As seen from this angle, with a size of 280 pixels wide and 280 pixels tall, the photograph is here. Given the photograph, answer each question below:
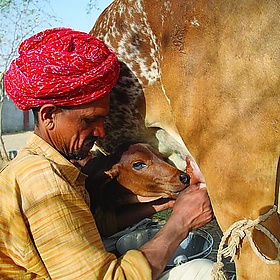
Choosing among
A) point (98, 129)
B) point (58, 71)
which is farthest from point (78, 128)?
point (58, 71)

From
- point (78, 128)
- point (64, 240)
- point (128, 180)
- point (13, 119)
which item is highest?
point (78, 128)

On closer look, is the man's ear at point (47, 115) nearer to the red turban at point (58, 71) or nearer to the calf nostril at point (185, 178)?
the red turban at point (58, 71)

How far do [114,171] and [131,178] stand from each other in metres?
0.12

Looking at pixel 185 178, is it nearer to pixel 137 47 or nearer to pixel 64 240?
pixel 137 47

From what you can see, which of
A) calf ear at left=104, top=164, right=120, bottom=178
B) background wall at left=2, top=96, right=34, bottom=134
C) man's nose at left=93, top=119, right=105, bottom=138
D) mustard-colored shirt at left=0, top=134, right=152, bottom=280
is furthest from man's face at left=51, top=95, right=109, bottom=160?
background wall at left=2, top=96, right=34, bottom=134

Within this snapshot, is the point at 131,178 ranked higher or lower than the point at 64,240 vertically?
lower

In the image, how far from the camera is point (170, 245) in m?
2.08

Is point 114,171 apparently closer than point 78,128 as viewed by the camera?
No

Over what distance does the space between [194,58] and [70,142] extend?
646 millimetres

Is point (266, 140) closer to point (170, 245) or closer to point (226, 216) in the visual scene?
point (226, 216)

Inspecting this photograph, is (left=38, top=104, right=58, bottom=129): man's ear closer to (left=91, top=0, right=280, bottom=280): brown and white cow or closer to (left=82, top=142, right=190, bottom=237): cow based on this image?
(left=91, top=0, right=280, bottom=280): brown and white cow

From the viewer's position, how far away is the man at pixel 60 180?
1755 millimetres

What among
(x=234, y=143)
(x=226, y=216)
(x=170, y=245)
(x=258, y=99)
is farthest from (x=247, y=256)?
(x=258, y=99)

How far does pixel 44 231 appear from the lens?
5.72 ft
